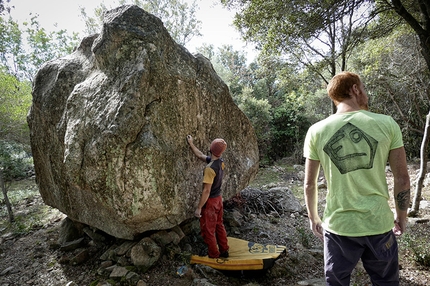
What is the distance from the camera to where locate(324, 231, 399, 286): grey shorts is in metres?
1.94

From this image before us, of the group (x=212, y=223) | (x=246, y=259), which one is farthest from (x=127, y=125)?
(x=246, y=259)

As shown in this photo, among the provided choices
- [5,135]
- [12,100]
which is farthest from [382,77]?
[5,135]

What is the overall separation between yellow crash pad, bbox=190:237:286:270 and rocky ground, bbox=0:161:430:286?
0.34 ft

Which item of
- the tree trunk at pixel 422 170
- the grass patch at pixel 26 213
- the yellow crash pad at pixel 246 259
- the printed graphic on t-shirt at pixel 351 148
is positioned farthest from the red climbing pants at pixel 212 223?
the grass patch at pixel 26 213

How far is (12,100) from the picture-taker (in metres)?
8.49

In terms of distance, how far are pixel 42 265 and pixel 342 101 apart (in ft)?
15.9

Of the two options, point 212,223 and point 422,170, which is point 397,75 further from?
point 212,223

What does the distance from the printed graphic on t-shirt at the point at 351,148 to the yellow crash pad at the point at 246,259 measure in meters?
2.29

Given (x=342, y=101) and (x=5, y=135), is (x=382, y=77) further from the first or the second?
(x=5, y=135)

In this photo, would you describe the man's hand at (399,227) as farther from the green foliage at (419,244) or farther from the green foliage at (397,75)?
the green foliage at (397,75)

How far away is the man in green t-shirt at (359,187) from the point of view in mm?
1920

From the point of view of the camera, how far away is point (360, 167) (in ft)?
6.37

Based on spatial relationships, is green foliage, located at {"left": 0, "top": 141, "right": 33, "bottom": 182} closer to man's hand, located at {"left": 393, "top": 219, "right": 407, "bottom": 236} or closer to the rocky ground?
the rocky ground

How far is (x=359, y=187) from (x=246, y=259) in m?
2.33
